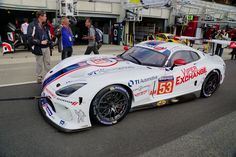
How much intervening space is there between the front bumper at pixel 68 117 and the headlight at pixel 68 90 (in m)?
0.11

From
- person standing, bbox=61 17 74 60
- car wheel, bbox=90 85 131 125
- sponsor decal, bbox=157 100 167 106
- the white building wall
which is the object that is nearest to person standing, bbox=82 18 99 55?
person standing, bbox=61 17 74 60

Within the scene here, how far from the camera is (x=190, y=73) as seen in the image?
4012mm

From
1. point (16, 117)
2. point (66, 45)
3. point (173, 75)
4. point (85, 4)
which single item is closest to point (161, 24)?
point (85, 4)

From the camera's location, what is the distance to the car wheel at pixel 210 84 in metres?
4.45

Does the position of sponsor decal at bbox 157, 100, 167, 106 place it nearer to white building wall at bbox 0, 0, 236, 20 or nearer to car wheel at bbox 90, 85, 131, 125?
car wheel at bbox 90, 85, 131, 125

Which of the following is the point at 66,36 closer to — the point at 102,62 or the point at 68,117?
the point at 102,62

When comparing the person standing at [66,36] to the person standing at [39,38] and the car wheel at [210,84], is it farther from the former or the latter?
the car wheel at [210,84]

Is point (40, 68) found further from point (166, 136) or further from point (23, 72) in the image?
point (166, 136)

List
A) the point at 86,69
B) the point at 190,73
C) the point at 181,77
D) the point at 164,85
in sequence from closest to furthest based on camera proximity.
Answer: the point at 86,69, the point at 164,85, the point at 181,77, the point at 190,73

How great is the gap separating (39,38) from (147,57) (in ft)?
9.10

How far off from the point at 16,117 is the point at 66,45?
9.90 ft

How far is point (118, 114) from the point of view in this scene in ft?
10.5

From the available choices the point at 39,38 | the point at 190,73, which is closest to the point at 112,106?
the point at 190,73

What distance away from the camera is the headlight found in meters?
2.79
